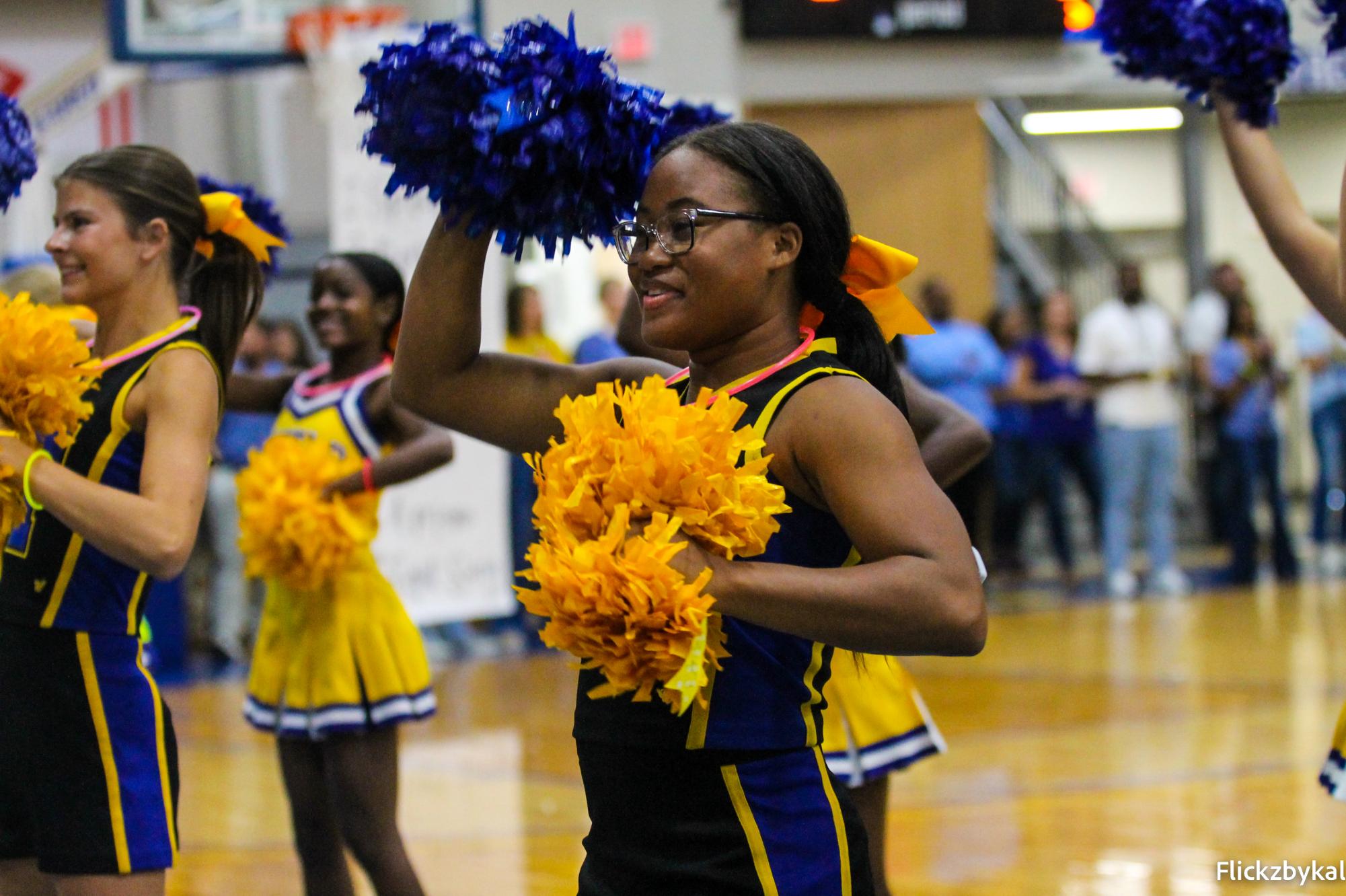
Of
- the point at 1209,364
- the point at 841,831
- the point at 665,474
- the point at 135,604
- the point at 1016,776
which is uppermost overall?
the point at 665,474

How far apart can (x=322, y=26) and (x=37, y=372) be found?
6.26 meters

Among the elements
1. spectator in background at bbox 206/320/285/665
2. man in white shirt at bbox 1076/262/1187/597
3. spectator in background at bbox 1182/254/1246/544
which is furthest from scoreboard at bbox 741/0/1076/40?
spectator in background at bbox 206/320/285/665

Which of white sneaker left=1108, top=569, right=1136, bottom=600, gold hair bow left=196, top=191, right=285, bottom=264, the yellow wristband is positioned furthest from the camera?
white sneaker left=1108, top=569, right=1136, bottom=600

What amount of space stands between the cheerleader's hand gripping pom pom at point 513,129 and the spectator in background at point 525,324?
6.23 metres

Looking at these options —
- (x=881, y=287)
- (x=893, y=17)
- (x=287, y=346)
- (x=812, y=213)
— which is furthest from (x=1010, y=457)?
(x=812, y=213)

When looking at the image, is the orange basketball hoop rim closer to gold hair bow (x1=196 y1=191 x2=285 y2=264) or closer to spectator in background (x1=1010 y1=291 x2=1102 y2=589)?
→ spectator in background (x1=1010 y1=291 x2=1102 y2=589)

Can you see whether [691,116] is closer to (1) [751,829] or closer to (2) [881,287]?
(2) [881,287]

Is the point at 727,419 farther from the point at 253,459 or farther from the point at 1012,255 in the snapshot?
the point at 1012,255

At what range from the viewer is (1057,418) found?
1018cm

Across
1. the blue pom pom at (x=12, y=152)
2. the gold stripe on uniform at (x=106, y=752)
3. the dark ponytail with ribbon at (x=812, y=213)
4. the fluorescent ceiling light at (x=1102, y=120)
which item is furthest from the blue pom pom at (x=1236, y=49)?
the fluorescent ceiling light at (x=1102, y=120)

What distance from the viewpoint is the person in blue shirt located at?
1003cm

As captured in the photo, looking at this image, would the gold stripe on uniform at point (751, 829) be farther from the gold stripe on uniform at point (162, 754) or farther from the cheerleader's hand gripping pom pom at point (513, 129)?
the gold stripe on uniform at point (162, 754)

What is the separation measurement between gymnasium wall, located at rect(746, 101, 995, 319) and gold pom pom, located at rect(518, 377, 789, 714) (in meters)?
11.3

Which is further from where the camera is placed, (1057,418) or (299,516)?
(1057,418)
